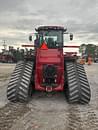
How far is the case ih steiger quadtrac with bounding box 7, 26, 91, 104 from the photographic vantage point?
13.6 meters

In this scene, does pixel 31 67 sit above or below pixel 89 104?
above

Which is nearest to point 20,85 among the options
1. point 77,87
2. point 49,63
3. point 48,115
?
point 49,63

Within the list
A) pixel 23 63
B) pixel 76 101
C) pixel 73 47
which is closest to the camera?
pixel 76 101

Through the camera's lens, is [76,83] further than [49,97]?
No

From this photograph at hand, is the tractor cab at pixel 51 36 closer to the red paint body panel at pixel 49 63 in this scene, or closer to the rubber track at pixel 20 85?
the red paint body panel at pixel 49 63

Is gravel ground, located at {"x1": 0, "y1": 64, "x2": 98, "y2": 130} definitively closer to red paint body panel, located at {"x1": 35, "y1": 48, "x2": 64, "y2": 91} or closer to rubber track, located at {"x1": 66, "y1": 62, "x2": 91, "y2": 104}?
rubber track, located at {"x1": 66, "y1": 62, "x2": 91, "y2": 104}

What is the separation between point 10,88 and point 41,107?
193 centimetres

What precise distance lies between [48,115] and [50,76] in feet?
12.6

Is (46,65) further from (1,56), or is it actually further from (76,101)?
(1,56)

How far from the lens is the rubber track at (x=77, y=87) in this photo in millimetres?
13492

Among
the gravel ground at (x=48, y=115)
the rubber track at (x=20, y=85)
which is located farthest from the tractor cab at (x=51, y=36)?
the gravel ground at (x=48, y=115)

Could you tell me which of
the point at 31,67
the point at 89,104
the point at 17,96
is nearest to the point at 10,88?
the point at 17,96

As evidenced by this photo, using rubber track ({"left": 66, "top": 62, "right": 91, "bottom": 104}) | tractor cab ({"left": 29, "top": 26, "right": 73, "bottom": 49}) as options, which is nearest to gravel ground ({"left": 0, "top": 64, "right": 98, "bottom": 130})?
rubber track ({"left": 66, "top": 62, "right": 91, "bottom": 104})

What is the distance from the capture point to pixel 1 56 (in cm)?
7419
